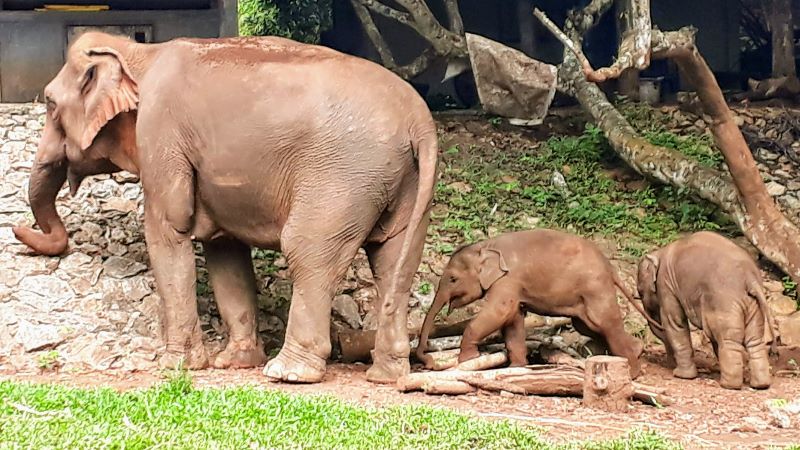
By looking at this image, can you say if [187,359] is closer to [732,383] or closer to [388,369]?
[388,369]

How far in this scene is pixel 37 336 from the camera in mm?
8273

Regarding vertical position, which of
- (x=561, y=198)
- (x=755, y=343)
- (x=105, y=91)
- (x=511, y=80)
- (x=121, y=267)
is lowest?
(x=561, y=198)

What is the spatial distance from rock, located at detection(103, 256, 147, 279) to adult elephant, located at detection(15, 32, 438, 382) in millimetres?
1244

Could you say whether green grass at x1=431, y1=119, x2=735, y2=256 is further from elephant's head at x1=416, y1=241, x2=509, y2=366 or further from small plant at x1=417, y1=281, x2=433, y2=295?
elephant's head at x1=416, y1=241, x2=509, y2=366

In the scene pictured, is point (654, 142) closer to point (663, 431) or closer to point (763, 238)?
point (763, 238)

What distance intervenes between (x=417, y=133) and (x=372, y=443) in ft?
9.05

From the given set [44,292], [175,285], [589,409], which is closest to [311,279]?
[175,285]

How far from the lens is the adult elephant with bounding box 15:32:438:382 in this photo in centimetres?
741

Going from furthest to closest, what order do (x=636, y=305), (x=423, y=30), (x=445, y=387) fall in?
(x=423, y=30), (x=636, y=305), (x=445, y=387)

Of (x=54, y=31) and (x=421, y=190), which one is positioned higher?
(x=421, y=190)

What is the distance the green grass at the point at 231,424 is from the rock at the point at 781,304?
15.8 ft

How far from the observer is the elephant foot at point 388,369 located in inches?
296

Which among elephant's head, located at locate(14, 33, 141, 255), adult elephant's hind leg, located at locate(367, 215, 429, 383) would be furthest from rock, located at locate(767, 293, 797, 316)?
elephant's head, located at locate(14, 33, 141, 255)

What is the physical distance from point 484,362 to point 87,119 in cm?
362
